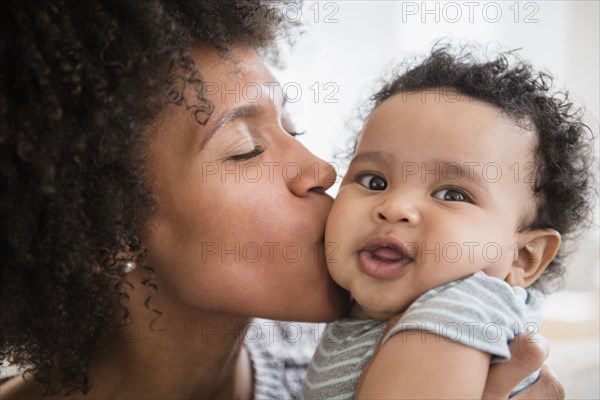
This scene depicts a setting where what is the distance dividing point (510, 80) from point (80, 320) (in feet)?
3.64

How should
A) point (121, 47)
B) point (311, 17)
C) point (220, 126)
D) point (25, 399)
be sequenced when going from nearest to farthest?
point (121, 47), point (220, 126), point (25, 399), point (311, 17)

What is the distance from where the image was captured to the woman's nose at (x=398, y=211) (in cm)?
132

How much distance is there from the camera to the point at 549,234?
1.46 m

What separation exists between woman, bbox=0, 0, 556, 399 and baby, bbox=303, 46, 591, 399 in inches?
4.9

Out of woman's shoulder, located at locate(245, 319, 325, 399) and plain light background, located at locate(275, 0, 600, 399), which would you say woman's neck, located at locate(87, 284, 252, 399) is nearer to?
woman's shoulder, located at locate(245, 319, 325, 399)

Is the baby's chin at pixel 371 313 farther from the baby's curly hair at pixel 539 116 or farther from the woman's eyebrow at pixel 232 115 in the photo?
the woman's eyebrow at pixel 232 115

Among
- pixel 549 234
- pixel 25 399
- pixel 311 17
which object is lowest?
pixel 25 399

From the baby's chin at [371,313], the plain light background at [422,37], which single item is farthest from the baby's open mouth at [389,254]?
the plain light background at [422,37]

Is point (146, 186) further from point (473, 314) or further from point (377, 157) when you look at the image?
point (473, 314)

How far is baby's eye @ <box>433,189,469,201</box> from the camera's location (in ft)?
4.55

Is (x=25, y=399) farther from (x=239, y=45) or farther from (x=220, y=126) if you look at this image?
(x=239, y=45)

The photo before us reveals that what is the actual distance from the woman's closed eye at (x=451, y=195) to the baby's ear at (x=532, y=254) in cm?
16

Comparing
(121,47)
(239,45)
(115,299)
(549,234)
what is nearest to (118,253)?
(115,299)

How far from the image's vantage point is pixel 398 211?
4.34ft
